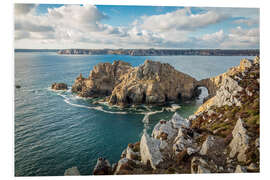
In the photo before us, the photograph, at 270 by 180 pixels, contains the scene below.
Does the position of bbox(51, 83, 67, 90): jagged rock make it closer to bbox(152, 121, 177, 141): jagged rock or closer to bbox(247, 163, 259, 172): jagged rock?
bbox(152, 121, 177, 141): jagged rock

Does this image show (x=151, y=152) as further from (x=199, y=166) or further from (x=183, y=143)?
(x=199, y=166)

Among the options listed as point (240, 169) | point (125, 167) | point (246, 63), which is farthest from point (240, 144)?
point (246, 63)

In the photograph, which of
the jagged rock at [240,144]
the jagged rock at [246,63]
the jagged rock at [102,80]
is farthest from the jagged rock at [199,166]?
the jagged rock at [102,80]

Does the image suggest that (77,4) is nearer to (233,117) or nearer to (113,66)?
(233,117)

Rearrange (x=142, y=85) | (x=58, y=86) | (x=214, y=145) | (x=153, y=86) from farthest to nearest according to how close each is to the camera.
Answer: (x=58, y=86) → (x=142, y=85) → (x=153, y=86) → (x=214, y=145)

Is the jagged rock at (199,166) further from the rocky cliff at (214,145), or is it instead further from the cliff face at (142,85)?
the cliff face at (142,85)
